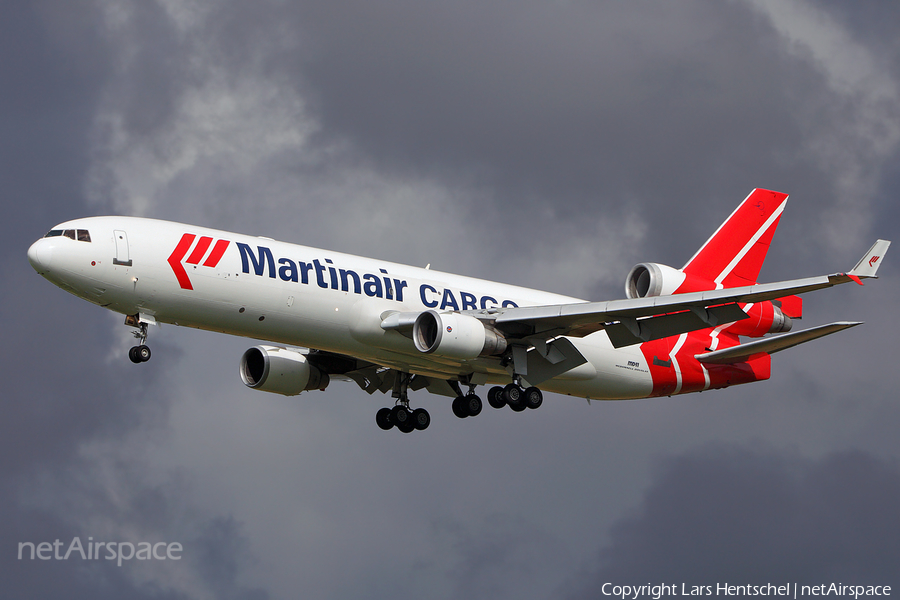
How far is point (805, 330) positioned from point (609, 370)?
8169 millimetres

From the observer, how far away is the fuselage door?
34125 mm

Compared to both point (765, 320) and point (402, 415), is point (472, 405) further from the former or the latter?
point (765, 320)

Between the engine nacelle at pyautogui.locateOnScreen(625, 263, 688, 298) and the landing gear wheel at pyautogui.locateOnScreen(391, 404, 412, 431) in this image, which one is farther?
the landing gear wheel at pyautogui.locateOnScreen(391, 404, 412, 431)

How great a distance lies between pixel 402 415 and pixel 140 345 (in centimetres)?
1297

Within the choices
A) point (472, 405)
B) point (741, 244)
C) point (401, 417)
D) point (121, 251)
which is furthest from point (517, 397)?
point (121, 251)

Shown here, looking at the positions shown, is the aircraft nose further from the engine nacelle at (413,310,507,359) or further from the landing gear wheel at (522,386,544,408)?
the landing gear wheel at (522,386,544,408)

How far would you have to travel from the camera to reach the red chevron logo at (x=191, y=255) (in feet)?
114

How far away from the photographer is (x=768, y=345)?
40250 millimetres

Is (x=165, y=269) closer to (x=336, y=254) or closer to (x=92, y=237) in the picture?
(x=92, y=237)

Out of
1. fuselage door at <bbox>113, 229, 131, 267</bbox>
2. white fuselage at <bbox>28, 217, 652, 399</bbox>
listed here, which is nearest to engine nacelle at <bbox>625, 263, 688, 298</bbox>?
white fuselage at <bbox>28, 217, 652, 399</bbox>

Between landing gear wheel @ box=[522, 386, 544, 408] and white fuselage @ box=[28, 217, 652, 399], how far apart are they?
1509mm

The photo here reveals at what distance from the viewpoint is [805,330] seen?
3725cm

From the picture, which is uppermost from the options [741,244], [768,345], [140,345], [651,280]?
[741,244]

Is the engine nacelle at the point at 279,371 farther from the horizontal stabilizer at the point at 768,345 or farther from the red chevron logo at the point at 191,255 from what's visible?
the horizontal stabilizer at the point at 768,345
